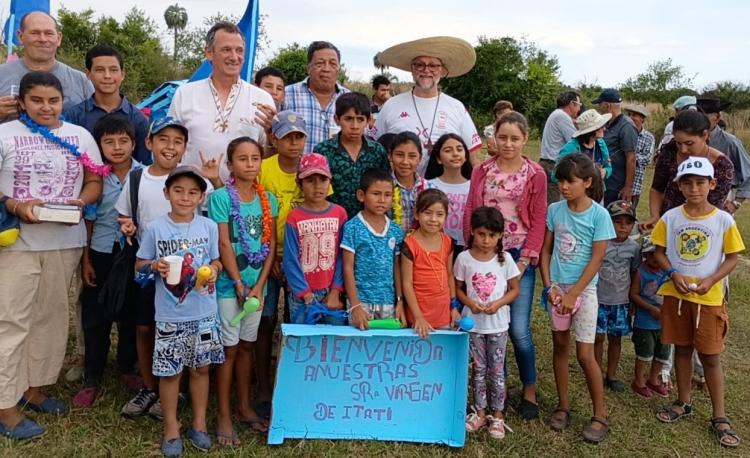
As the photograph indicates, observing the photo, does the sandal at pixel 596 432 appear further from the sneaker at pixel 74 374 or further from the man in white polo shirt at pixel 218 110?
the sneaker at pixel 74 374

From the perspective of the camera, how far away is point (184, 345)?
322cm

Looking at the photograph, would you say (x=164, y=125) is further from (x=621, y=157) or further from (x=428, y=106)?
(x=621, y=157)

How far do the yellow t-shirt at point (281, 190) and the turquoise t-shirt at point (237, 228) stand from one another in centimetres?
17

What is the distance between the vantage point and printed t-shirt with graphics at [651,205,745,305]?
12.1ft

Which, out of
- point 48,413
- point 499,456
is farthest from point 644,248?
point 48,413

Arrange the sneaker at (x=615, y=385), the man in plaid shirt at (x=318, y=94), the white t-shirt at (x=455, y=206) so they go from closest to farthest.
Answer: the white t-shirt at (x=455, y=206)
the man in plaid shirt at (x=318, y=94)
the sneaker at (x=615, y=385)

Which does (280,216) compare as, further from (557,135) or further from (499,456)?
(557,135)

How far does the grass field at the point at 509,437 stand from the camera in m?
3.32

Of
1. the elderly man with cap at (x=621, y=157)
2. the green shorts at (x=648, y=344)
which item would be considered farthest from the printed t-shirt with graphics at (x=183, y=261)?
the elderly man with cap at (x=621, y=157)

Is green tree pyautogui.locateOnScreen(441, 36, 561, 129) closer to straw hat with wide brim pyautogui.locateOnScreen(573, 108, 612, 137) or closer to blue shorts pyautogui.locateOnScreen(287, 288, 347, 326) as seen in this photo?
straw hat with wide brim pyautogui.locateOnScreen(573, 108, 612, 137)

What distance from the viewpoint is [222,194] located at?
3.38 metres

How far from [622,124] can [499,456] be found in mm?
4660

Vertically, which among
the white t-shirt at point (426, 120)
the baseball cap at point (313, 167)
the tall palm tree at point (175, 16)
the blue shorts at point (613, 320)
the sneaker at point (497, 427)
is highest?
the tall palm tree at point (175, 16)

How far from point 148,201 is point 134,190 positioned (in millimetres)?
118
